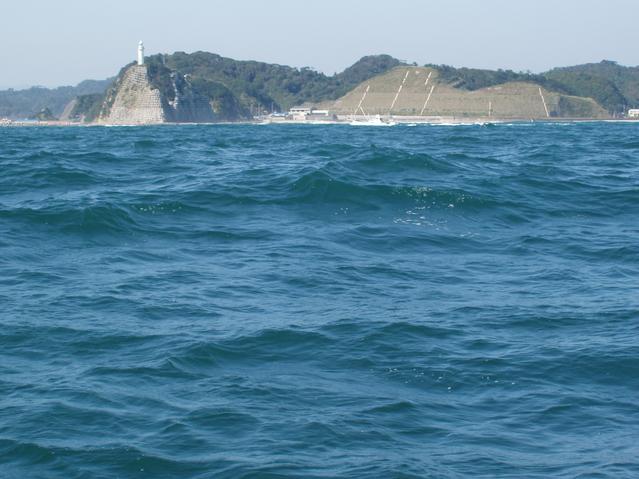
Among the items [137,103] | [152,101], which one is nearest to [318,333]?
[152,101]

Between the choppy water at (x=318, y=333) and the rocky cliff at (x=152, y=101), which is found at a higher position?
the rocky cliff at (x=152, y=101)

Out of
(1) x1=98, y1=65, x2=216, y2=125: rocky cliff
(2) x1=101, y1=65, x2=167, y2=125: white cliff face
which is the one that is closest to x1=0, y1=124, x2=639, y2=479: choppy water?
(2) x1=101, y1=65, x2=167, y2=125: white cliff face

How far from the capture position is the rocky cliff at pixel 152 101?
186750mm

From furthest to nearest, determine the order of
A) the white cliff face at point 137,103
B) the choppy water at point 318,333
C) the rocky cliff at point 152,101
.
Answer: the rocky cliff at point 152,101
the white cliff face at point 137,103
the choppy water at point 318,333

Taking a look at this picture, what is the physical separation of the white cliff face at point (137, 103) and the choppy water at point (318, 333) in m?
170

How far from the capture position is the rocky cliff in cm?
18675

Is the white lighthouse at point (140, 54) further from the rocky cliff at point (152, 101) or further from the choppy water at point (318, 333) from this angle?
the choppy water at point (318, 333)

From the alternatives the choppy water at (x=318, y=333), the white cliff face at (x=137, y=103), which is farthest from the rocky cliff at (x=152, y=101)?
the choppy water at (x=318, y=333)

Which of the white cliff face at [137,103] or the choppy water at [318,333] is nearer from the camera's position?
the choppy water at [318,333]

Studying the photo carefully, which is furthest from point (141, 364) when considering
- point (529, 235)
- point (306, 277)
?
point (529, 235)

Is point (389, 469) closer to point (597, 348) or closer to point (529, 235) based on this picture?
point (597, 348)

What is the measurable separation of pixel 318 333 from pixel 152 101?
183 metres

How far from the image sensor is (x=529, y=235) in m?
15.9

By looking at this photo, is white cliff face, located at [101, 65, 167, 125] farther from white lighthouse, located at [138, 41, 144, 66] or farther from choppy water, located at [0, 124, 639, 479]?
choppy water, located at [0, 124, 639, 479]
